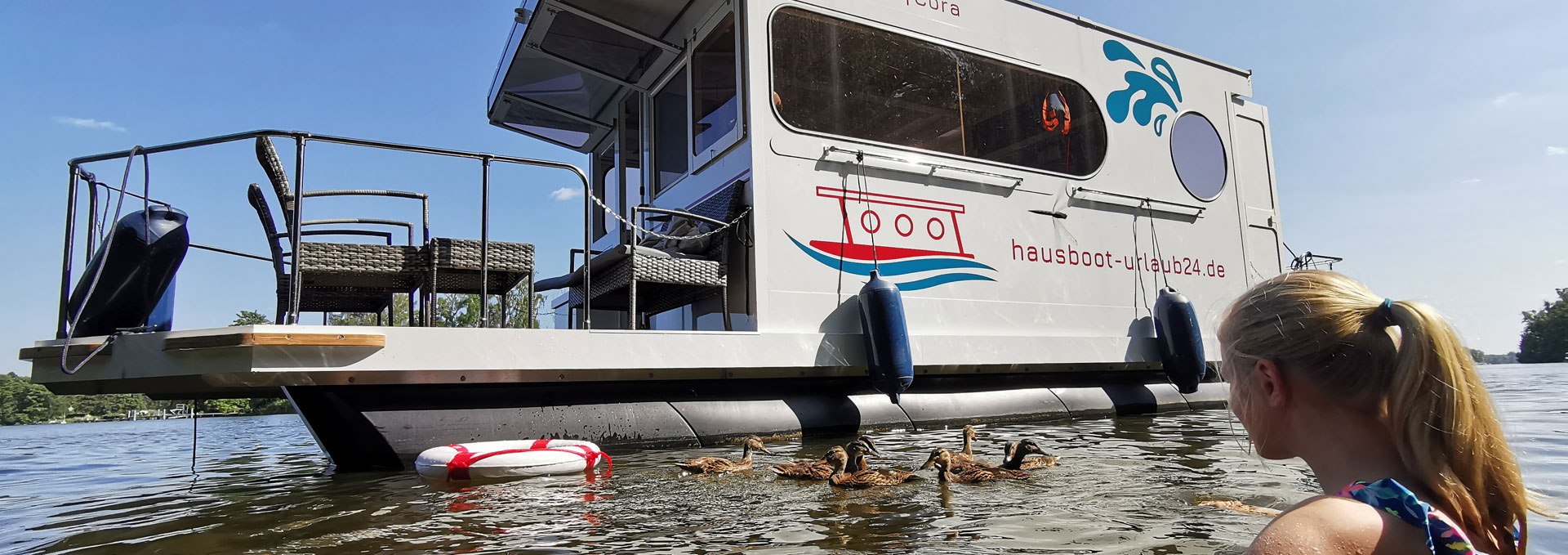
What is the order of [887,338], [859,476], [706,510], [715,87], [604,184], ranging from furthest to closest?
[604,184], [715,87], [887,338], [859,476], [706,510]

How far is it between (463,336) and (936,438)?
310cm

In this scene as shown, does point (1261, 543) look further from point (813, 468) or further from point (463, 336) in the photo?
point (463, 336)

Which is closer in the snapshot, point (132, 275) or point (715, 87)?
point (132, 275)

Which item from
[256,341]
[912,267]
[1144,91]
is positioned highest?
[1144,91]

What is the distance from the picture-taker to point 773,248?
583cm

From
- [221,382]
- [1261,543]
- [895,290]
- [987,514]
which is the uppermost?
[895,290]

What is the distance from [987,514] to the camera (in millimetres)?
2936

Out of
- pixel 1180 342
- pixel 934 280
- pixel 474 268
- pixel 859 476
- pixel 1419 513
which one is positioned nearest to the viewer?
pixel 1419 513

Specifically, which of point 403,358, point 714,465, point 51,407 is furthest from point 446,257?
point 51,407

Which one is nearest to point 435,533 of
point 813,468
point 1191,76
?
point 813,468

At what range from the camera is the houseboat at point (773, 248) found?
4406 millimetres

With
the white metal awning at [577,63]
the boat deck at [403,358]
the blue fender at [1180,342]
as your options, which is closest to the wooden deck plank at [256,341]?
the boat deck at [403,358]

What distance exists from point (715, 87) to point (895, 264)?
2.07m

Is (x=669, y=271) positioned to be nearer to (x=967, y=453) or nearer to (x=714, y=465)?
(x=714, y=465)
